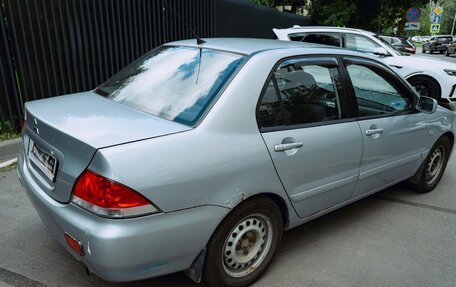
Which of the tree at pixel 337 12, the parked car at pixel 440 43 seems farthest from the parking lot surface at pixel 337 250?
the parked car at pixel 440 43

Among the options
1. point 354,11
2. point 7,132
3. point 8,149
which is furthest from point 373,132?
point 354,11

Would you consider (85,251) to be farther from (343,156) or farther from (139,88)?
(343,156)

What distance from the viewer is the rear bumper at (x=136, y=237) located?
2.00m

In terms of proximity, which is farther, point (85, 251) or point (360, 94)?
point (360, 94)

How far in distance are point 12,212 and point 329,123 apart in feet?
9.44

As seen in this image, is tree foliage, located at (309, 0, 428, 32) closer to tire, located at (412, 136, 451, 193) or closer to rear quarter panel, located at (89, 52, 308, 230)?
tire, located at (412, 136, 451, 193)

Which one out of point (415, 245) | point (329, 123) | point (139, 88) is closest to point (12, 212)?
point (139, 88)

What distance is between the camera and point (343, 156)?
3035mm

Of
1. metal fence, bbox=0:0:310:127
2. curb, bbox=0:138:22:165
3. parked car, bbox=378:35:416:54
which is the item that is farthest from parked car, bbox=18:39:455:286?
Result: parked car, bbox=378:35:416:54

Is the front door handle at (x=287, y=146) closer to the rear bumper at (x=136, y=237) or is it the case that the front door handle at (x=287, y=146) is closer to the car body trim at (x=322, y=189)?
the car body trim at (x=322, y=189)

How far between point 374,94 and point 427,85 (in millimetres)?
5667

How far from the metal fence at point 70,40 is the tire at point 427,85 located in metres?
5.05

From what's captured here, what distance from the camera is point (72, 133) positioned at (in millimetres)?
2213

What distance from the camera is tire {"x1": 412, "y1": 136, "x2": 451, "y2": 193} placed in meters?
4.22
